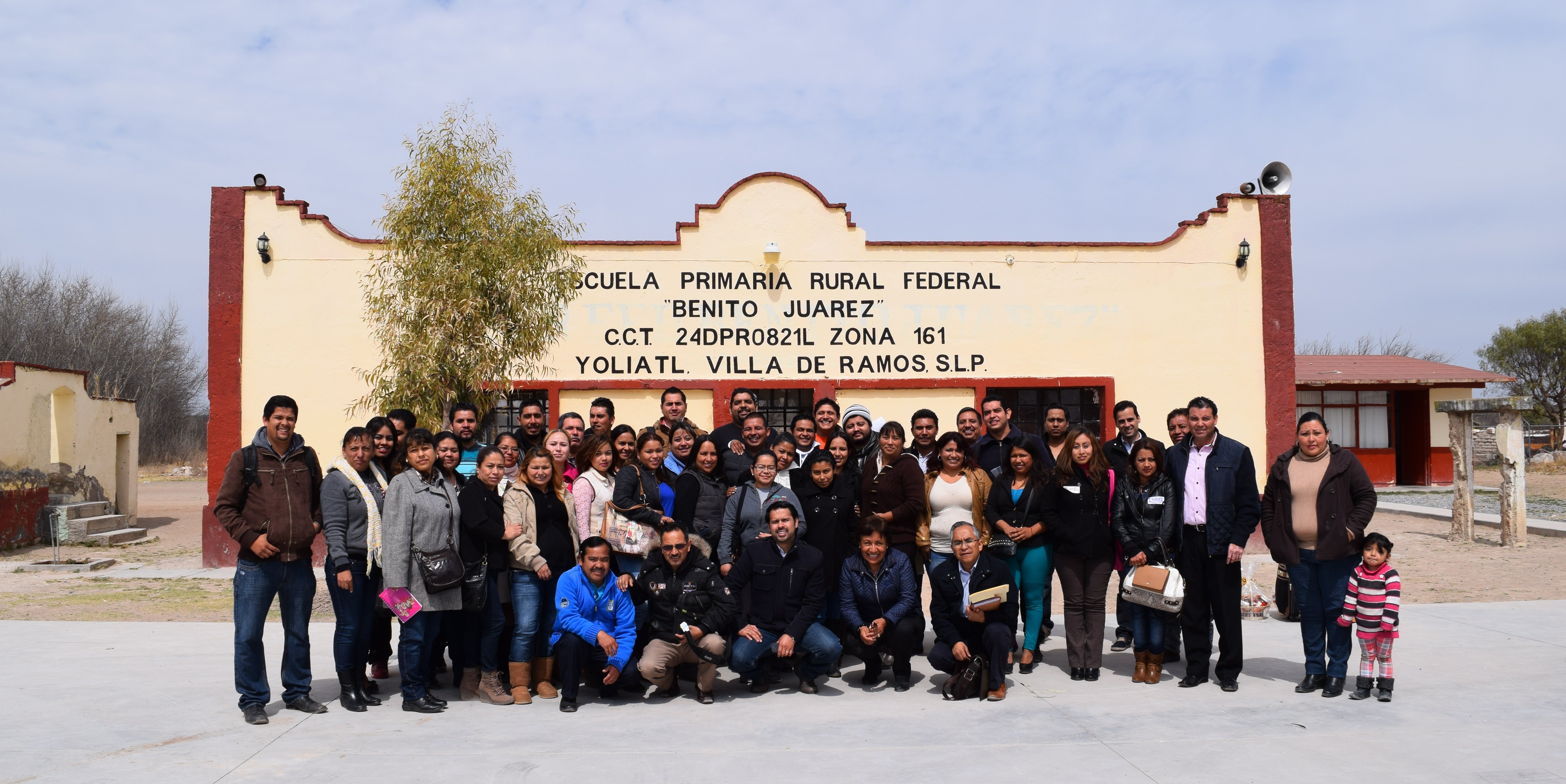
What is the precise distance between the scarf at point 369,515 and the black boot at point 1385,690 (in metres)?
5.97

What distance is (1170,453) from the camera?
6.81 m

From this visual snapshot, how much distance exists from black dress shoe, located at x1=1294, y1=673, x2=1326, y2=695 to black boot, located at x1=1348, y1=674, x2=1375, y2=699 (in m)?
0.18

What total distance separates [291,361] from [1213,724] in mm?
11668

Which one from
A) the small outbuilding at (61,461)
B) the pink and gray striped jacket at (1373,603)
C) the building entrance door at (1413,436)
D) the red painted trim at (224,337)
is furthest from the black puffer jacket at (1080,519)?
the building entrance door at (1413,436)

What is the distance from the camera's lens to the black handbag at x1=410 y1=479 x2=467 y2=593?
231 inches

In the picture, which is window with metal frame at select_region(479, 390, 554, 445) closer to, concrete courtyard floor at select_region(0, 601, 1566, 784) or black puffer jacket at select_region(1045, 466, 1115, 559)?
concrete courtyard floor at select_region(0, 601, 1566, 784)

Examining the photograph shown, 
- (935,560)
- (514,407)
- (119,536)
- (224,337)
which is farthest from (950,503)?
(119,536)

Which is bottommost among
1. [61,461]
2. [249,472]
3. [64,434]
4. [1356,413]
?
[61,461]

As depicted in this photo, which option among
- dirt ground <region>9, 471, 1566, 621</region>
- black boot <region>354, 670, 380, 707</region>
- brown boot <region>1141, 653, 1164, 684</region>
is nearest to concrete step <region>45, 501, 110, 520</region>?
dirt ground <region>9, 471, 1566, 621</region>

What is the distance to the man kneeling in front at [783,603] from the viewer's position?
6.51 m

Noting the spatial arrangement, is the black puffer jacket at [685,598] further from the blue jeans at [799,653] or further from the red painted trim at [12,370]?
the red painted trim at [12,370]

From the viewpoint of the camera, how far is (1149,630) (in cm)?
673

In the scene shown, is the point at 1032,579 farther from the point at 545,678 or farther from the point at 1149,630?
the point at 545,678

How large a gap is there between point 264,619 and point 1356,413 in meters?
26.7
